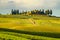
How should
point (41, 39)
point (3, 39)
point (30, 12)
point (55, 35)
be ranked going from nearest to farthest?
point (3, 39)
point (41, 39)
point (55, 35)
point (30, 12)

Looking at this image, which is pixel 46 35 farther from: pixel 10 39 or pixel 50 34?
pixel 10 39

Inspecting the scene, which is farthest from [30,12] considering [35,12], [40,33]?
[40,33]

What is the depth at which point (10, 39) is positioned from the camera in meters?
39.8

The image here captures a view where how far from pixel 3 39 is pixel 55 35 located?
48.9ft

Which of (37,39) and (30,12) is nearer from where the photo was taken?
(37,39)

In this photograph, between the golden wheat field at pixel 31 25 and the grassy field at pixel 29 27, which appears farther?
the golden wheat field at pixel 31 25

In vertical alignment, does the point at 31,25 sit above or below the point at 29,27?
below

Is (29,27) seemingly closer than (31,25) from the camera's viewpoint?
Yes

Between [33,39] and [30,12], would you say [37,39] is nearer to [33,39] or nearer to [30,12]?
[33,39]

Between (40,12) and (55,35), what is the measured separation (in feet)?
492

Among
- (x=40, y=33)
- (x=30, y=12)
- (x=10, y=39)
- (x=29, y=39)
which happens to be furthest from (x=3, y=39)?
(x=30, y=12)

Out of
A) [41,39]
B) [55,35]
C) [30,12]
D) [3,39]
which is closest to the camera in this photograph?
[3,39]

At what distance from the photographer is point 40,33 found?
167 feet

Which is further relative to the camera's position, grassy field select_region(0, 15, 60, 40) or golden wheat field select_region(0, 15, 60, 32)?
golden wheat field select_region(0, 15, 60, 32)
